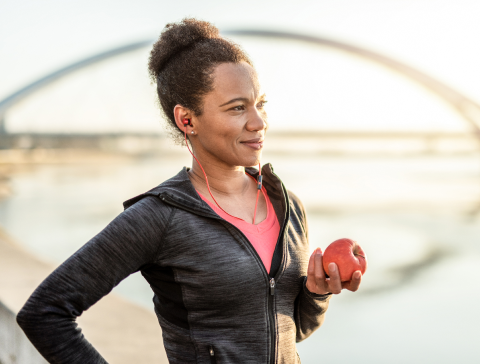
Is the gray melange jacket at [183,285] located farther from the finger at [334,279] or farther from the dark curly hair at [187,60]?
the dark curly hair at [187,60]

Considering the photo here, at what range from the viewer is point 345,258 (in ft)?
4.08

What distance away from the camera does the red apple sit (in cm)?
122

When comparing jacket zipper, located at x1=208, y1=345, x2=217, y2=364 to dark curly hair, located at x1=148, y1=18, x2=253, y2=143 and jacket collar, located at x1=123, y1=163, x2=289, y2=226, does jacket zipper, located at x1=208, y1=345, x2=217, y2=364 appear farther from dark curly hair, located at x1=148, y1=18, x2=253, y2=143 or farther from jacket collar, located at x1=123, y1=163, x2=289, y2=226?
dark curly hair, located at x1=148, y1=18, x2=253, y2=143

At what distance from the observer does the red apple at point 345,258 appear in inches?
47.9

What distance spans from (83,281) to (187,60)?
0.59 meters

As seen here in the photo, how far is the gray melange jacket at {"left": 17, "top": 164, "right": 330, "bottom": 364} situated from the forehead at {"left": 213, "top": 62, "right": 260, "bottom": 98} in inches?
9.4

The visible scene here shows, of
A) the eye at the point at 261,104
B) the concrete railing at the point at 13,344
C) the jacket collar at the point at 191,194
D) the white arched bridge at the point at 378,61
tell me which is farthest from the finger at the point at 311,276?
the white arched bridge at the point at 378,61

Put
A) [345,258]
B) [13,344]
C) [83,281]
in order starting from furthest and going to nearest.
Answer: [13,344], [345,258], [83,281]

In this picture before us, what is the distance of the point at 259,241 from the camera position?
3.87ft

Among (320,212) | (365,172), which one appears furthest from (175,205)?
(365,172)

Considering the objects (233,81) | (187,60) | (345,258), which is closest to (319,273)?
(345,258)

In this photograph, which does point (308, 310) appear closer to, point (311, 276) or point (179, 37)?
point (311, 276)

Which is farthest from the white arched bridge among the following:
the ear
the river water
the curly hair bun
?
the ear

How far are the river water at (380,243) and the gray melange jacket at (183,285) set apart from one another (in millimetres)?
3320
